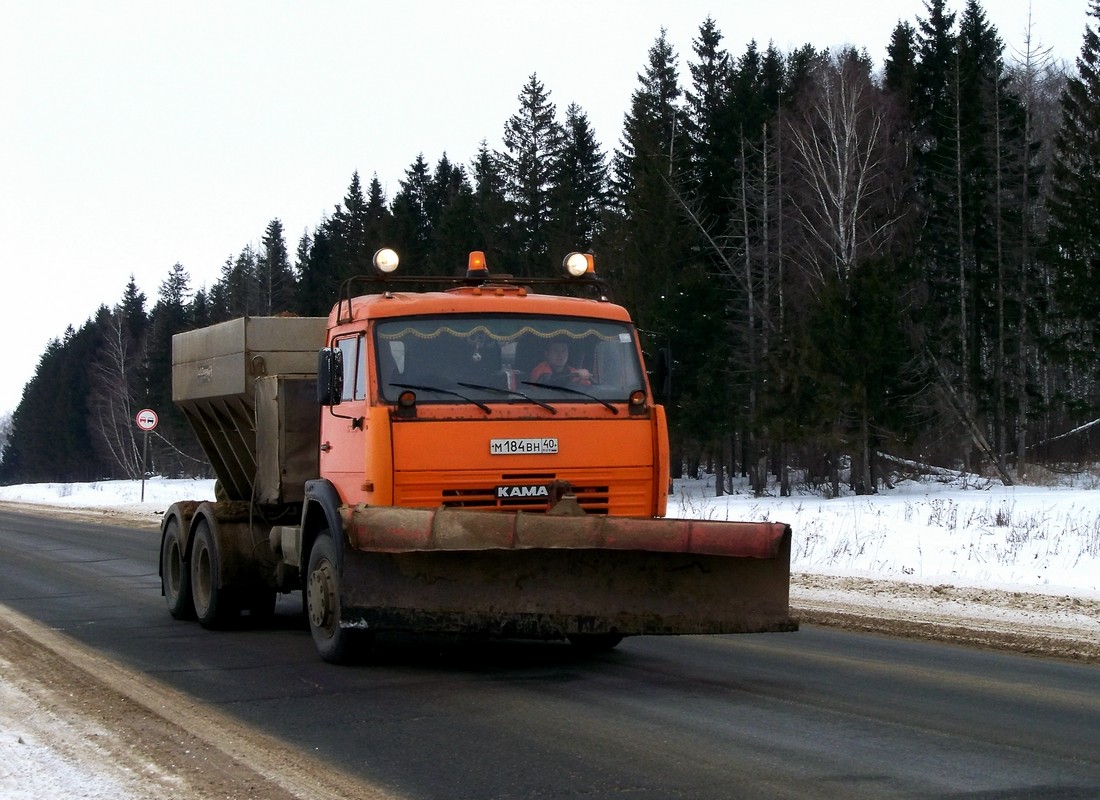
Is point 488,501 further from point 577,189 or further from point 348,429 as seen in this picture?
point 577,189

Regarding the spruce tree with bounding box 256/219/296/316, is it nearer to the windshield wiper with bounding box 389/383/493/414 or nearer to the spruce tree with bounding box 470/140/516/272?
the spruce tree with bounding box 470/140/516/272

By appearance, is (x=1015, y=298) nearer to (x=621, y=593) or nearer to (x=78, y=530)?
(x=78, y=530)

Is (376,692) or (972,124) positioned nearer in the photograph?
(376,692)

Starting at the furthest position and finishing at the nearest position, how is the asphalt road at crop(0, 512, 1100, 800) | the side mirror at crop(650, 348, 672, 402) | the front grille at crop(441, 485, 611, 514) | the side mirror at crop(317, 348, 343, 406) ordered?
the side mirror at crop(650, 348, 672, 402), the side mirror at crop(317, 348, 343, 406), the front grille at crop(441, 485, 611, 514), the asphalt road at crop(0, 512, 1100, 800)

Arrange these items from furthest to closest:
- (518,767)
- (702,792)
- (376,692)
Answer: (376,692), (518,767), (702,792)

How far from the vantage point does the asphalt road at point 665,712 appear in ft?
19.1

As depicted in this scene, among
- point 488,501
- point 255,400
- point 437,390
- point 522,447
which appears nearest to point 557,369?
point 522,447

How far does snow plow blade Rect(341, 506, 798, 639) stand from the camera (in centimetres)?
826

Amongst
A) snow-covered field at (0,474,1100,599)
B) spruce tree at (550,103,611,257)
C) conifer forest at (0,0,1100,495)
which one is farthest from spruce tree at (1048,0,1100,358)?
spruce tree at (550,103,611,257)

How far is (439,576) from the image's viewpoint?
8.41 metres

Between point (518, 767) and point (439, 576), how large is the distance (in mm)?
2462

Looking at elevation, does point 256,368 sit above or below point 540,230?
below

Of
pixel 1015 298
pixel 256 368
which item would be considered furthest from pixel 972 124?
pixel 256 368

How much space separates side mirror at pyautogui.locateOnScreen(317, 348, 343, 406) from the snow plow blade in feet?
3.92
